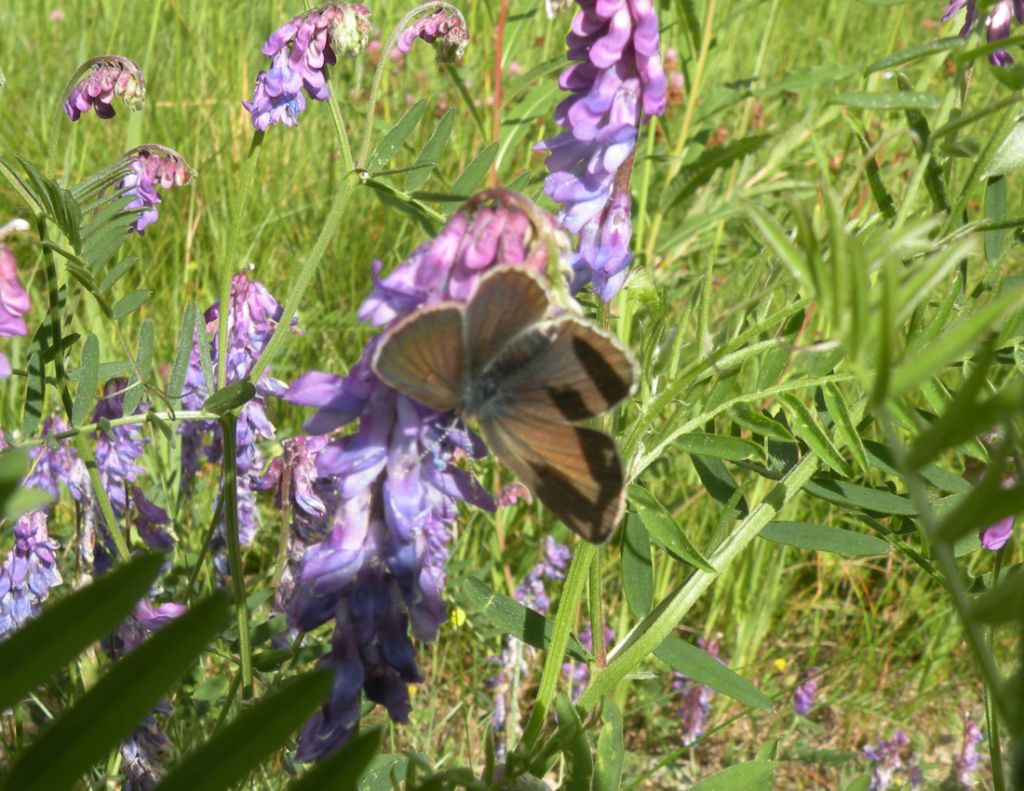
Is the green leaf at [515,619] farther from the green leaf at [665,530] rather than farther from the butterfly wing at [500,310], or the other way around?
the butterfly wing at [500,310]

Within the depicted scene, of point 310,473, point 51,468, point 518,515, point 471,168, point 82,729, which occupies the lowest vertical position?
point 518,515

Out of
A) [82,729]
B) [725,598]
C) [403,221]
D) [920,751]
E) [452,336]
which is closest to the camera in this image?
[82,729]

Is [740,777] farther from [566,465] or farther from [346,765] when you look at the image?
[346,765]

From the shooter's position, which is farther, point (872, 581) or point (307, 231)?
point (307, 231)

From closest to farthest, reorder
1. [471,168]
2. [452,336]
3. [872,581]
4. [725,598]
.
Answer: [452,336]
[471,168]
[725,598]
[872,581]

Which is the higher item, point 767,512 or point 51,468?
point 767,512

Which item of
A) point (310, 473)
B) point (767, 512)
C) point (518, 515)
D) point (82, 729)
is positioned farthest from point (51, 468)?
point (82, 729)

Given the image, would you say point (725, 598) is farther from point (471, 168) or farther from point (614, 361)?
point (614, 361)
